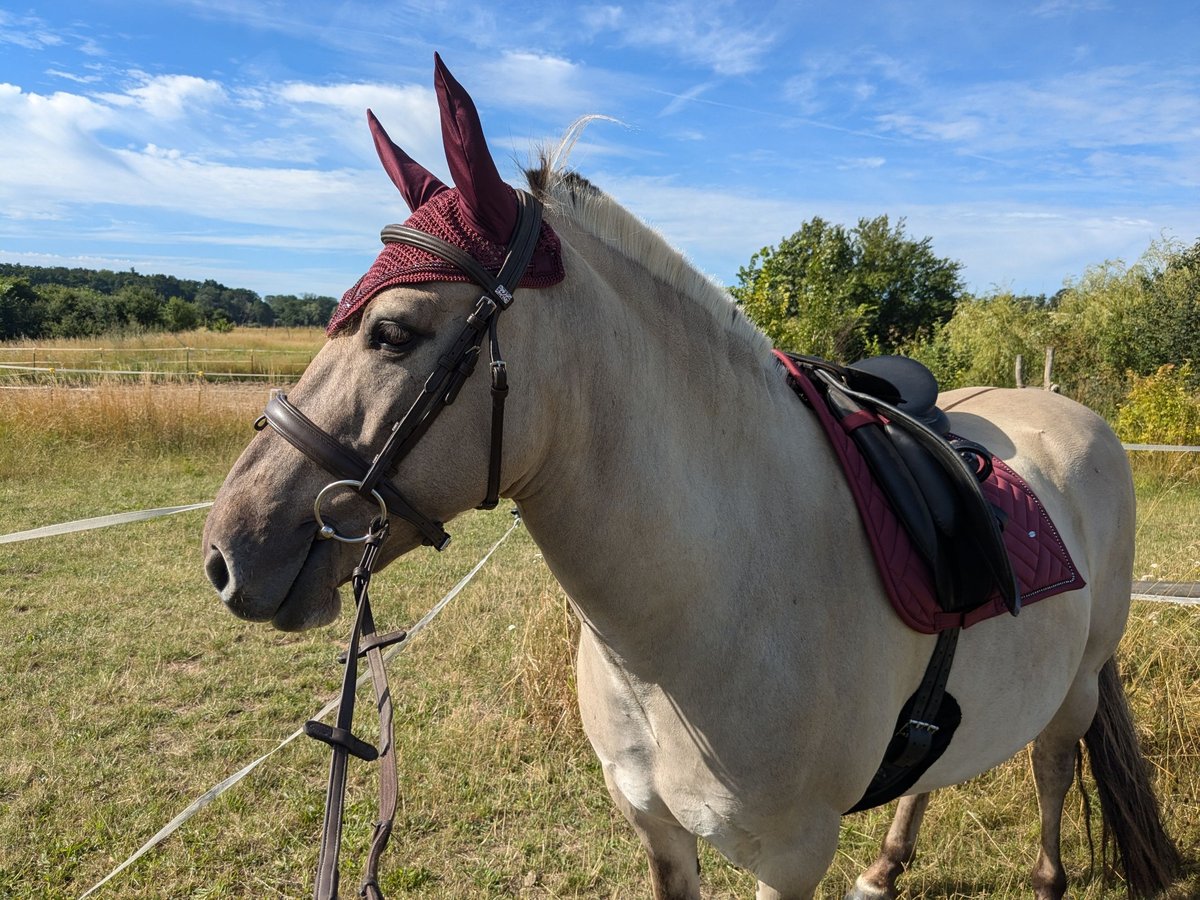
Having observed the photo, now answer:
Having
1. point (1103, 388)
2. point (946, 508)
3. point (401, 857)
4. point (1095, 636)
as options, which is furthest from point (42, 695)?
point (1103, 388)

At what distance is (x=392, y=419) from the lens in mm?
1261

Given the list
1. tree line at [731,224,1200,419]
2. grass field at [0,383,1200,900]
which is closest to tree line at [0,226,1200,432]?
tree line at [731,224,1200,419]

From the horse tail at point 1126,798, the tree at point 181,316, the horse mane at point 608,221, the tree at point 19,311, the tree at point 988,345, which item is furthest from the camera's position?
the tree at point 181,316

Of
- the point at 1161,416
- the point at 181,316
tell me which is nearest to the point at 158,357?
the point at 181,316

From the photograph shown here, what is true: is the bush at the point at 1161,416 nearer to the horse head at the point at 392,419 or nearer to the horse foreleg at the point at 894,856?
the horse foreleg at the point at 894,856

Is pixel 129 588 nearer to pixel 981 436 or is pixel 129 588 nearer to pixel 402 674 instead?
pixel 402 674

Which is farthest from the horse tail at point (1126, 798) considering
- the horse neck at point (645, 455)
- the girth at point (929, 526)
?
the horse neck at point (645, 455)

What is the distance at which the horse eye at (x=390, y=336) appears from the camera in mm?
1260

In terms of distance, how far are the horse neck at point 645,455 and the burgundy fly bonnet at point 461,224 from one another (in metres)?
0.14

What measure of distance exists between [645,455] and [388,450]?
511mm

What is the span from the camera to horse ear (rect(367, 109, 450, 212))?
1512 millimetres

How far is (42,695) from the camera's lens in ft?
14.3

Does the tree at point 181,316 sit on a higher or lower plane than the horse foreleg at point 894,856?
higher

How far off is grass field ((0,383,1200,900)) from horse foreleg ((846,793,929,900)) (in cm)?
17
